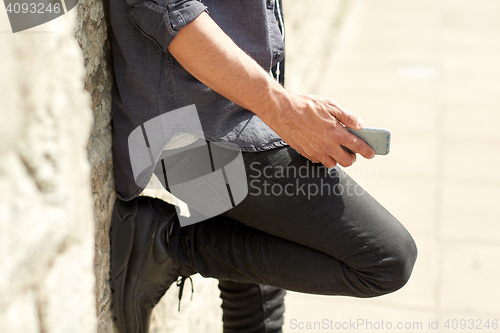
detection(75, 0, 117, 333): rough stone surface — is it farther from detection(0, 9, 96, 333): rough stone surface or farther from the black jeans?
the black jeans

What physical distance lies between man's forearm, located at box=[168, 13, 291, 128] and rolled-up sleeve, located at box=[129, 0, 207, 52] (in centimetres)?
2

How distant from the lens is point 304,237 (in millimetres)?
1383

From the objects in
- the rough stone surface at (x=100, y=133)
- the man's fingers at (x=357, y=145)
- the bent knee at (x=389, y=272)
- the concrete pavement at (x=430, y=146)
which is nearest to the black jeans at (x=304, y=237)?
the bent knee at (x=389, y=272)

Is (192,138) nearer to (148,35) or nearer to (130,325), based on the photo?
(148,35)

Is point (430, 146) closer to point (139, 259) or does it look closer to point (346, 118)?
point (346, 118)

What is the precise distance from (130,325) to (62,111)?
0.77 metres

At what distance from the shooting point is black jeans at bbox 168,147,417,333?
1.36 meters

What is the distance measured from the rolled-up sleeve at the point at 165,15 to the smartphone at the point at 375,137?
494 millimetres

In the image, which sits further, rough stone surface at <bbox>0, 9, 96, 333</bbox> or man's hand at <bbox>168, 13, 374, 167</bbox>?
man's hand at <bbox>168, 13, 374, 167</bbox>

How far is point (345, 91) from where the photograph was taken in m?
4.11

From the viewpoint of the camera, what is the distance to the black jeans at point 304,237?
136 centimetres

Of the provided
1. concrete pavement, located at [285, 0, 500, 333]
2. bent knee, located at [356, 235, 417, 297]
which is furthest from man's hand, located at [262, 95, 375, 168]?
concrete pavement, located at [285, 0, 500, 333]

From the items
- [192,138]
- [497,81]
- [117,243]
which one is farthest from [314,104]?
[497,81]

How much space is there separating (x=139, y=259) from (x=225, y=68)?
62 centimetres
